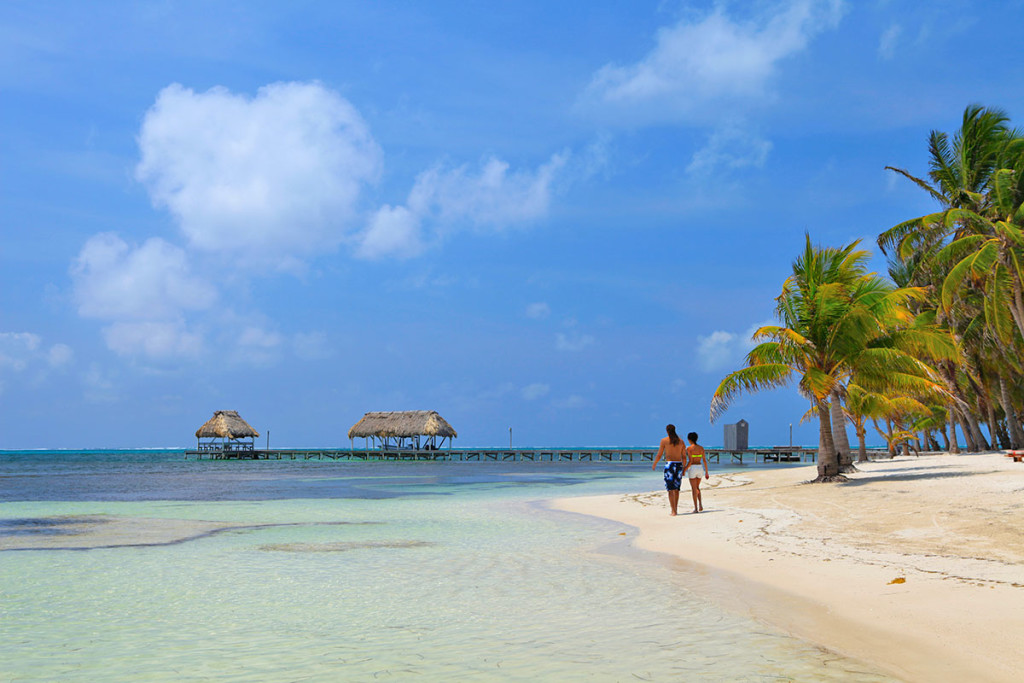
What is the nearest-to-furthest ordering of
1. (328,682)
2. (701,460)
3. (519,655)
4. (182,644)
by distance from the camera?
(328,682)
(519,655)
(182,644)
(701,460)

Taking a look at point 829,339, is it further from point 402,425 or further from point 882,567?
point 402,425

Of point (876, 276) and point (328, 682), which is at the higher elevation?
point (876, 276)

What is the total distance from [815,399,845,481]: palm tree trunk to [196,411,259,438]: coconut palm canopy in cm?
6180

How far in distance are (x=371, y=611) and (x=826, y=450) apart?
14.0 meters

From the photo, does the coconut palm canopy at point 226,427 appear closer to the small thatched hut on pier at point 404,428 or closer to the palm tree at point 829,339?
the small thatched hut on pier at point 404,428

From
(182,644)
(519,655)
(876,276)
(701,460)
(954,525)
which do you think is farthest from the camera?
(876,276)

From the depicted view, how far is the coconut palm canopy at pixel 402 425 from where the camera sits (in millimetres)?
65438

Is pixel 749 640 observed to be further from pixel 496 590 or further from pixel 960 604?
pixel 496 590

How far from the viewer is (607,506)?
16.1m

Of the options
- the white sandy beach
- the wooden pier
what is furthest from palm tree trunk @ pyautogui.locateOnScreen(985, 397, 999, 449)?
the wooden pier

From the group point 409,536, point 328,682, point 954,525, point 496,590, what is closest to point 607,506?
point 409,536

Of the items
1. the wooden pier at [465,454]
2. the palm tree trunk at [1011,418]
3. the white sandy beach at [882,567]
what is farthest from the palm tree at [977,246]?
the wooden pier at [465,454]

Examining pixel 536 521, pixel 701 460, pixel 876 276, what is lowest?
pixel 536 521

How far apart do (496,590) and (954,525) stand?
19.4 feet
